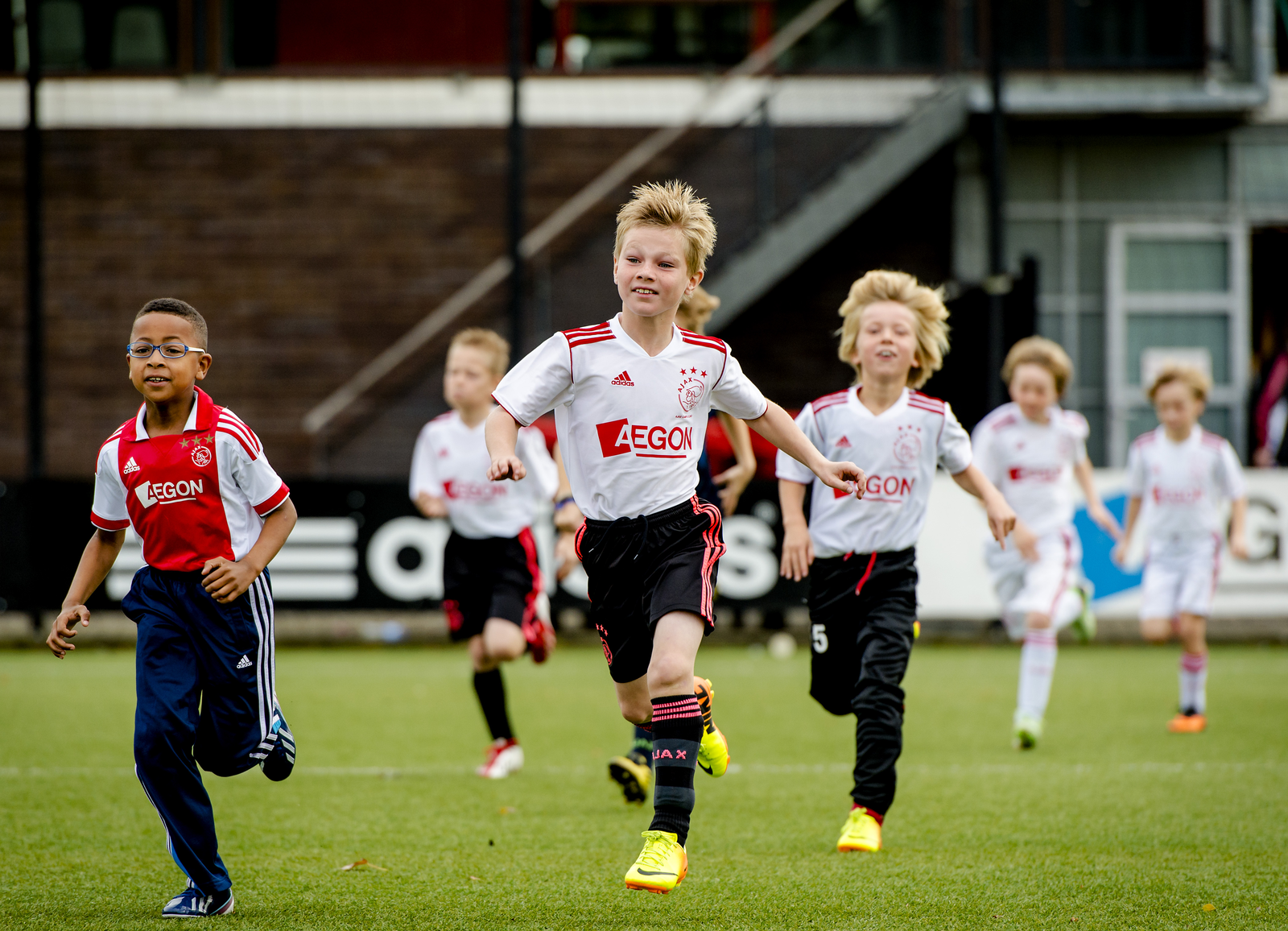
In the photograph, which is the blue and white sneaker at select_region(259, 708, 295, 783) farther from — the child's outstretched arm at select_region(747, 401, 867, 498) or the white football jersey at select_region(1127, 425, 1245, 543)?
the white football jersey at select_region(1127, 425, 1245, 543)

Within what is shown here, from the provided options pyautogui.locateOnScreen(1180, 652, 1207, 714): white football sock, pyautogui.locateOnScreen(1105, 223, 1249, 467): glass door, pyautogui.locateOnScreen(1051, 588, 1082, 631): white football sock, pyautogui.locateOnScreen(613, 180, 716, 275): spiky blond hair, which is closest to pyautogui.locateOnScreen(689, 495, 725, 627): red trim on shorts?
pyautogui.locateOnScreen(613, 180, 716, 275): spiky blond hair

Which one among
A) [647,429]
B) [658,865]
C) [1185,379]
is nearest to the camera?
[658,865]

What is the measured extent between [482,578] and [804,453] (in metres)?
2.71

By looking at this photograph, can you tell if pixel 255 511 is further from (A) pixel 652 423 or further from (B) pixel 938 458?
(B) pixel 938 458

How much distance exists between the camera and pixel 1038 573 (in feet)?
25.0

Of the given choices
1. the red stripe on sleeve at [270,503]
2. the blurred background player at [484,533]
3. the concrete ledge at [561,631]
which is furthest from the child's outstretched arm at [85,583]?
the concrete ledge at [561,631]

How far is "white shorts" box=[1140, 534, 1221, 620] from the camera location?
8.36 m

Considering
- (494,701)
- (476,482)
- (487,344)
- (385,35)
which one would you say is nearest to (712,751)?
(494,701)

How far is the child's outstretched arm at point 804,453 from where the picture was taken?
429cm

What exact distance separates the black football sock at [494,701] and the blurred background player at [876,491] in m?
1.89

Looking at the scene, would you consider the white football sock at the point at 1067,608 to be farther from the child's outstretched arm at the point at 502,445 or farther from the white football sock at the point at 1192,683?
the child's outstretched arm at the point at 502,445

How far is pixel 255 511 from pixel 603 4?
1533 centimetres

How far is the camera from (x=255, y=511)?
413 centimetres

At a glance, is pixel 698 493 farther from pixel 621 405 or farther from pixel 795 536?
pixel 621 405
